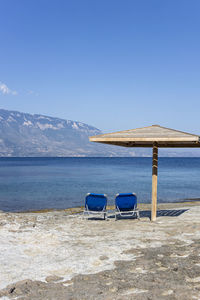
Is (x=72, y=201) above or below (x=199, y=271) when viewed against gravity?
below

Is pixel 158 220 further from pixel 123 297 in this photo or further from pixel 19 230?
pixel 123 297

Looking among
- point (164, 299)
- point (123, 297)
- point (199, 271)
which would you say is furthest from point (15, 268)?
point (199, 271)

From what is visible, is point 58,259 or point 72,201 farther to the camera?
point 72,201

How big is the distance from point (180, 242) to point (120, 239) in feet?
3.39

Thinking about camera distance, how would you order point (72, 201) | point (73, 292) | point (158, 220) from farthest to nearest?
point (72, 201)
point (158, 220)
point (73, 292)

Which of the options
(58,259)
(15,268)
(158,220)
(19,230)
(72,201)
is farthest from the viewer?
(72,201)

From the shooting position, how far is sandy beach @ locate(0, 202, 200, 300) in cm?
341

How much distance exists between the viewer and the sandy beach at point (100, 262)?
3.41 metres

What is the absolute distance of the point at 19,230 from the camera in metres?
6.36

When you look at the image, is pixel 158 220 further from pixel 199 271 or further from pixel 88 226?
pixel 199 271

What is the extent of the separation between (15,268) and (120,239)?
6.86 ft

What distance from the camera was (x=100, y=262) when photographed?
4391 millimetres

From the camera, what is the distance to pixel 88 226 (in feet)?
22.8

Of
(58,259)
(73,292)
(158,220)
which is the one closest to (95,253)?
(58,259)
